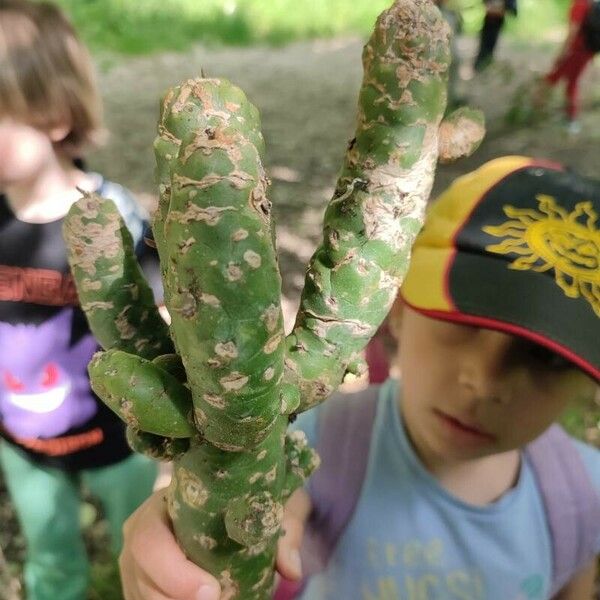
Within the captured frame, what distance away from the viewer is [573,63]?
12.1 feet

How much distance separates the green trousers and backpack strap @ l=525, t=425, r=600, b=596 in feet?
2.52

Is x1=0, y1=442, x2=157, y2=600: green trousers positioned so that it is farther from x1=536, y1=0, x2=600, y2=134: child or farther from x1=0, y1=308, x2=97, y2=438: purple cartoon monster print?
x1=536, y1=0, x2=600, y2=134: child

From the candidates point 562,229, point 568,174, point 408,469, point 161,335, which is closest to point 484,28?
point 568,174

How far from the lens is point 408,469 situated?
93 centimetres

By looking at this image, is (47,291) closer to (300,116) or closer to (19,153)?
(19,153)

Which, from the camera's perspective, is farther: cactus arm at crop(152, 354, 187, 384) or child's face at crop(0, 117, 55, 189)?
child's face at crop(0, 117, 55, 189)

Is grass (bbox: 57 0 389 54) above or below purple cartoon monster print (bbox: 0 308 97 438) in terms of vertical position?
below

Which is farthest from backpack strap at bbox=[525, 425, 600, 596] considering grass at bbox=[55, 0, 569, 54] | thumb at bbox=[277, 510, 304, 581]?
grass at bbox=[55, 0, 569, 54]

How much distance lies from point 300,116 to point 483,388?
368 centimetres

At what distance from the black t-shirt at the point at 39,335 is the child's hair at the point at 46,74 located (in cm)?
17

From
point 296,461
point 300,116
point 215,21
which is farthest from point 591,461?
point 215,21

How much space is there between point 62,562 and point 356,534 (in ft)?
2.62

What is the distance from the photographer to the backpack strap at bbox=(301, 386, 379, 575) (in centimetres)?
92

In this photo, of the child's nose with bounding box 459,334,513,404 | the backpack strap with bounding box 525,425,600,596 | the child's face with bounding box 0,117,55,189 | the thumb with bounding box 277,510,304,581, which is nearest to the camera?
the thumb with bounding box 277,510,304,581
